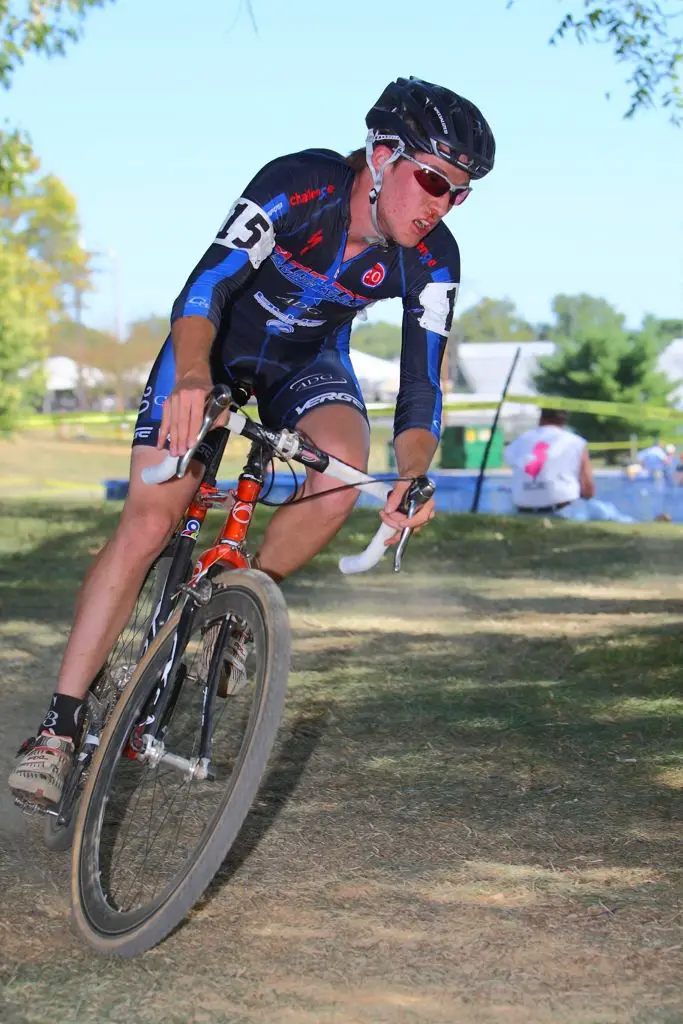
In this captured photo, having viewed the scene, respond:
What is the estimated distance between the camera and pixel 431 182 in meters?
3.77

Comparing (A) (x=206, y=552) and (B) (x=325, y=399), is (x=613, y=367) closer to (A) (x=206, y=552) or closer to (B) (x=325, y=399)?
(B) (x=325, y=399)

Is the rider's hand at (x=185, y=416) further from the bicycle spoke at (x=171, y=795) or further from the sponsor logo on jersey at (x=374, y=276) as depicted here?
the sponsor logo on jersey at (x=374, y=276)

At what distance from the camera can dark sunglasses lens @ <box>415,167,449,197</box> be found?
375 centimetres

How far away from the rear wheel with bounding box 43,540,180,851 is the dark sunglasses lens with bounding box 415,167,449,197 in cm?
123

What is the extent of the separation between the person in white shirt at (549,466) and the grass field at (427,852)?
5.30 metres

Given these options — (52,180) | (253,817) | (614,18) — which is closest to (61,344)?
(52,180)

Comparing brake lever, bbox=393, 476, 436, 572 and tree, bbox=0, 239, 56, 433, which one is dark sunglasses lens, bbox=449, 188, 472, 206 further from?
tree, bbox=0, 239, 56, 433

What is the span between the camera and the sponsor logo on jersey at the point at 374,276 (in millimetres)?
4047

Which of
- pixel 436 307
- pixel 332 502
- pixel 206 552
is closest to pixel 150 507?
pixel 206 552

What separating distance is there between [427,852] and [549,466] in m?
10.2

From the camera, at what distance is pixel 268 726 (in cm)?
318

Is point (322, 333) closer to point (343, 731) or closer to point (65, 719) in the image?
point (65, 719)

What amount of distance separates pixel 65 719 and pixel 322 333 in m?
1.39

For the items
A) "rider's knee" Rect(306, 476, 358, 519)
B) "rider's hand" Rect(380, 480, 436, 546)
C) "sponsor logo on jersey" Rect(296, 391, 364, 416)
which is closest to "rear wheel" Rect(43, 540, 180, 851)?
"rider's knee" Rect(306, 476, 358, 519)
